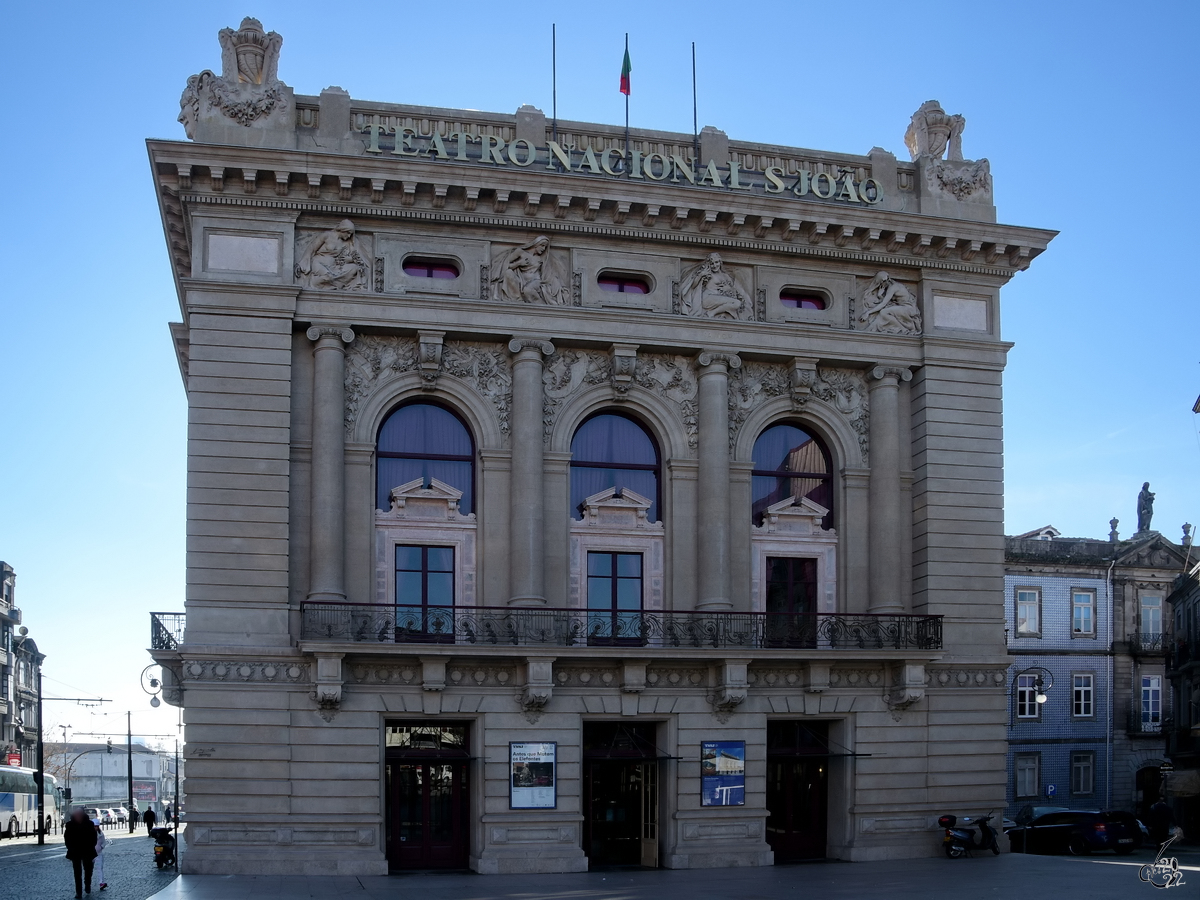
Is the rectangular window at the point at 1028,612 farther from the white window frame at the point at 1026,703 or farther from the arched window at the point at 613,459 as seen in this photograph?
the arched window at the point at 613,459

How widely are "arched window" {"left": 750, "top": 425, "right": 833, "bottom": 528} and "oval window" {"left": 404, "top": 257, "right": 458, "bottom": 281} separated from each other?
8.84 meters

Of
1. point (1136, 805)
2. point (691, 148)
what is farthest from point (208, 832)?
point (1136, 805)

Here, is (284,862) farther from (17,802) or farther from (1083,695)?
(1083,695)

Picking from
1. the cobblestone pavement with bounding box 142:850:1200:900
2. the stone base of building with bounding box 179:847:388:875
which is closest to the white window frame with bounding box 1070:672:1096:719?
the cobblestone pavement with bounding box 142:850:1200:900

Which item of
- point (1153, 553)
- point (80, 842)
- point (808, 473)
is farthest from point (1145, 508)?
point (80, 842)

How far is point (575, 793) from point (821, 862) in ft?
21.3

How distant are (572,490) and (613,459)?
133cm

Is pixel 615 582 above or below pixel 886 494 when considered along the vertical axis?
below

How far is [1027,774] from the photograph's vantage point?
2397 inches

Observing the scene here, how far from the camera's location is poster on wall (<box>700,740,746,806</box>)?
32125 mm

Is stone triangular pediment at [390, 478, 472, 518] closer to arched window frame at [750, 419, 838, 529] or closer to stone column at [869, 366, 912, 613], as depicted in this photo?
arched window frame at [750, 419, 838, 529]

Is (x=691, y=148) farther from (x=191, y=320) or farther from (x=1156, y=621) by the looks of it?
(x=1156, y=621)

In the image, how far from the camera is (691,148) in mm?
34750

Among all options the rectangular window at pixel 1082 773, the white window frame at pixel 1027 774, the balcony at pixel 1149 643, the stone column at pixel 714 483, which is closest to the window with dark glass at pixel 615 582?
the stone column at pixel 714 483
